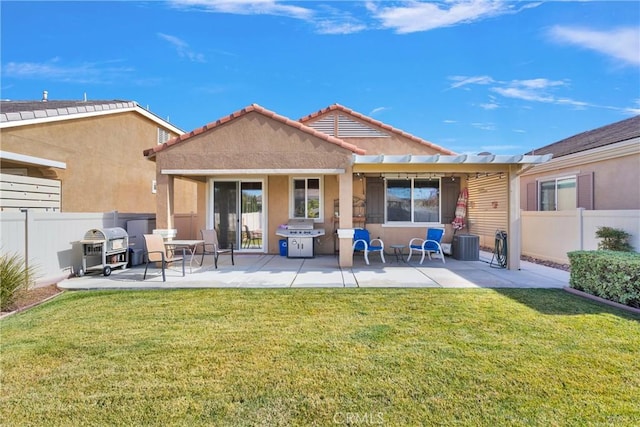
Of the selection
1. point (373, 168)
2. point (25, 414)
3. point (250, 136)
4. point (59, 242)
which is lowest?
point (25, 414)

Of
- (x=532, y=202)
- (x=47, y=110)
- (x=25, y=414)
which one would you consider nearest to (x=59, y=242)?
(x=47, y=110)

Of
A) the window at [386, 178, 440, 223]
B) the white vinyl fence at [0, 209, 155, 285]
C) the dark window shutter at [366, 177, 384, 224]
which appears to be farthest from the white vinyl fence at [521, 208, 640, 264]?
the white vinyl fence at [0, 209, 155, 285]

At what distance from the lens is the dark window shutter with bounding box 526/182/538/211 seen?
531 inches

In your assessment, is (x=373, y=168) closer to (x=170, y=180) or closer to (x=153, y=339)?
(x=170, y=180)

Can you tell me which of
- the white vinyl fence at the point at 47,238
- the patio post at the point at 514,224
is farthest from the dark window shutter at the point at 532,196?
the white vinyl fence at the point at 47,238

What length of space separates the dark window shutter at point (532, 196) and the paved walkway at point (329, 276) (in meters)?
4.34

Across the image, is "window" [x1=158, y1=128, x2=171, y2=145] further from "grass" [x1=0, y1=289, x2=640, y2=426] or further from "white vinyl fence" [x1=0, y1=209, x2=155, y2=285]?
"grass" [x1=0, y1=289, x2=640, y2=426]

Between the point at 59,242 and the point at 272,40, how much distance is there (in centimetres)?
975

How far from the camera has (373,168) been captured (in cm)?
957

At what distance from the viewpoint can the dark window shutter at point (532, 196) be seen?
13484mm

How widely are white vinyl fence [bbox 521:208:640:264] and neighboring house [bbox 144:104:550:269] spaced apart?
108 cm

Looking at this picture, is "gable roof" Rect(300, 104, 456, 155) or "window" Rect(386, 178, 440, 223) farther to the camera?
"gable roof" Rect(300, 104, 456, 155)

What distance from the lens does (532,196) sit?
13.7m

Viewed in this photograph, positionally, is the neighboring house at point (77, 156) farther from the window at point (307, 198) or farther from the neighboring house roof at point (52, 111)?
the window at point (307, 198)
